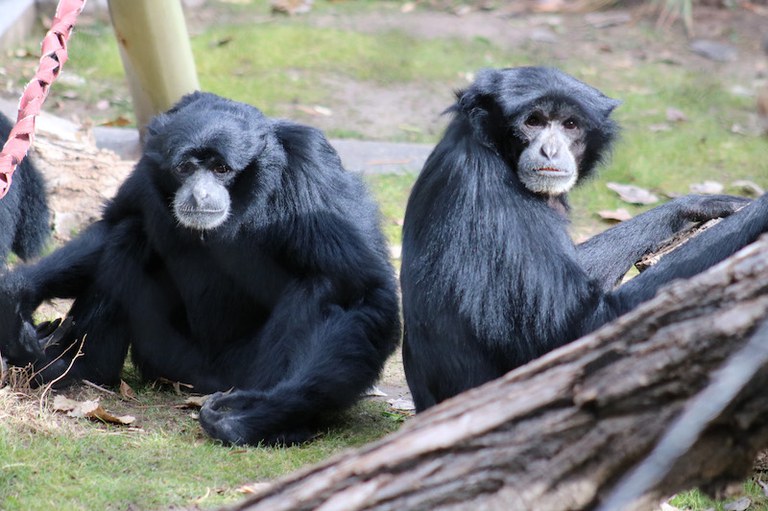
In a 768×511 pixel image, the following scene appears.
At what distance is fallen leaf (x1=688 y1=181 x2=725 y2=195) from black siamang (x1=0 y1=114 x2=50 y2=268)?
6586 millimetres

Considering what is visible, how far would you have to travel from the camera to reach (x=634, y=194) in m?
10.2

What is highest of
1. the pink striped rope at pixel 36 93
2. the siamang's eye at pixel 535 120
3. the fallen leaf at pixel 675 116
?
the pink striped rope at pixel 36 93

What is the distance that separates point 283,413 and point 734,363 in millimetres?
3220

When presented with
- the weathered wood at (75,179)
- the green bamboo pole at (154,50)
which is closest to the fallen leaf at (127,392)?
the weathered wood at (75,179)

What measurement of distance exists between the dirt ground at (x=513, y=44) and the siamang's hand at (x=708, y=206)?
19.2ft

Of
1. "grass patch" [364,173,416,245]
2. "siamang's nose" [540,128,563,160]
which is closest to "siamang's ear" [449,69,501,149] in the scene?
"siamang's nose" [540,128,563,160]

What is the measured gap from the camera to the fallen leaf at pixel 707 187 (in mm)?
10125

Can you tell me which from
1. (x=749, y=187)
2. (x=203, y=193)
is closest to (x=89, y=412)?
(x=203, y=193)

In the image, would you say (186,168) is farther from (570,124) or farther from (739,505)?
(739,505)

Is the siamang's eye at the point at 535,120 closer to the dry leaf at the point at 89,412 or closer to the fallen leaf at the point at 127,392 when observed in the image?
the dry leaf at the point at 89,412

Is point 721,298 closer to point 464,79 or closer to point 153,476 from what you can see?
point 153,476

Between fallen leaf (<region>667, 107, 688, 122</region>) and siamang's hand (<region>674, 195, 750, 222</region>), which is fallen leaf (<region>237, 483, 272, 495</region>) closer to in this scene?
siamang's hand (<region>674, 195, 750, 222</region>)

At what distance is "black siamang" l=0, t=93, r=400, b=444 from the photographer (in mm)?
5922

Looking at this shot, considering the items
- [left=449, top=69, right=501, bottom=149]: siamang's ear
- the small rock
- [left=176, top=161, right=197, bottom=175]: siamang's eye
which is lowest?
the small rock
